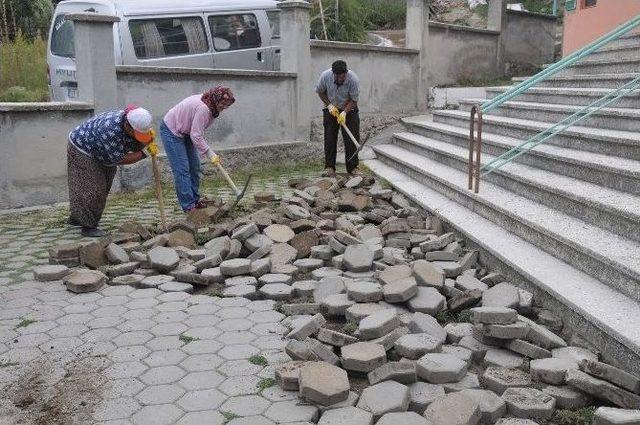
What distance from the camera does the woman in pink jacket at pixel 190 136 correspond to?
20.2 feet

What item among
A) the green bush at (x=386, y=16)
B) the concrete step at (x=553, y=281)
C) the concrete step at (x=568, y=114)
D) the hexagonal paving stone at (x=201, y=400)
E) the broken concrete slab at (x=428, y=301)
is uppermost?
the green bush at (x=386, y=16)

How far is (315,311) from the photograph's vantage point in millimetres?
4125

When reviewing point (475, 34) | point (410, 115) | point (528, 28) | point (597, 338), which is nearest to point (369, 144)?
point (410, 115)

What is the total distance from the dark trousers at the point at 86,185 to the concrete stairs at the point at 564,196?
3.10 metres

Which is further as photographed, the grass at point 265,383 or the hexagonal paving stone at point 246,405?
the grass at point 265,383

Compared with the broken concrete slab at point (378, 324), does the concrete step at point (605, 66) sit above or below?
above

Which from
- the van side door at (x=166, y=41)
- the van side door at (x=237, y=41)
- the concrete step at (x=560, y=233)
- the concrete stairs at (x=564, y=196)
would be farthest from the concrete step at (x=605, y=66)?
the van side door at (x=166, y=41)

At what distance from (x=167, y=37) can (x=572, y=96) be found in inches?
206

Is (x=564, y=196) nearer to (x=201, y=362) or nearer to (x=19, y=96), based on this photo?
(x=201, y=362)

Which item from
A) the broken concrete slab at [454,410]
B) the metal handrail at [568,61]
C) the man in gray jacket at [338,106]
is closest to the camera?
the broken concrete slab at [454,410]

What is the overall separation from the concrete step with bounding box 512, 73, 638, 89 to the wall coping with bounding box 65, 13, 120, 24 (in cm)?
537

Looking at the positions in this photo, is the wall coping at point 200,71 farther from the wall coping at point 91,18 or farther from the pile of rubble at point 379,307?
the pile of rubble at point 379,307

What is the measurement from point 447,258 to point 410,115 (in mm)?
6252

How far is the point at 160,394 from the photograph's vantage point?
318cm
